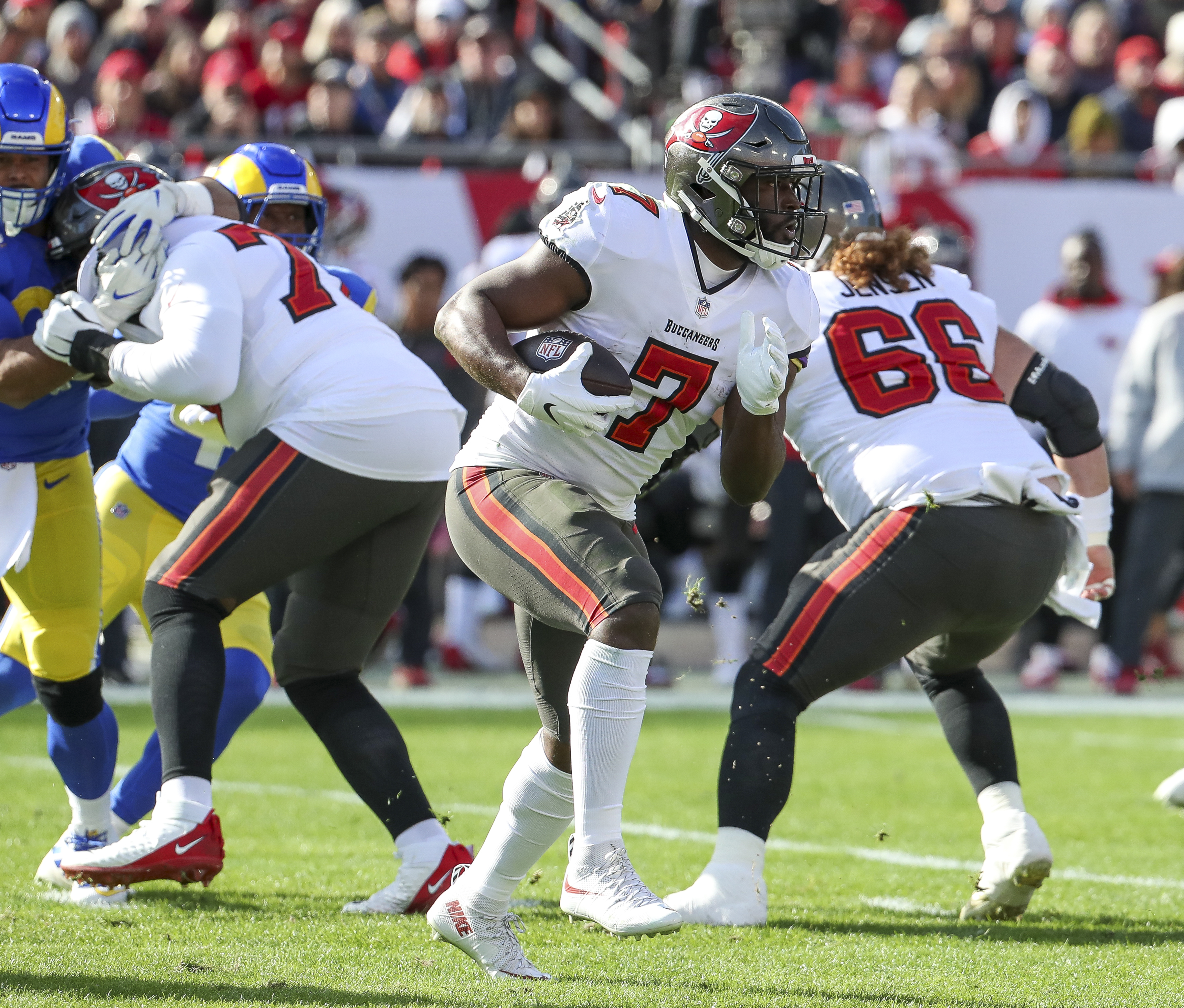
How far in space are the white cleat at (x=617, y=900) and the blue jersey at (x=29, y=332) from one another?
1.80 m

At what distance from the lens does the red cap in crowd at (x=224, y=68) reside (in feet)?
35.7

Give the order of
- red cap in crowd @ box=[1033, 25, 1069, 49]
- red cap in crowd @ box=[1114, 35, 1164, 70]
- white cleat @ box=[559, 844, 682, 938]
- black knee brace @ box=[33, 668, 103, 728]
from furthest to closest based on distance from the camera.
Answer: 1. red cap in crowd @ box=[1033, 25, 1069, 49]
2. red cap in crowd @ box=[1114, 35, 1164, 70]
3. black knee brace @ box=[33, 668, 103, 728]
4. white cleat @ box=[559, 844, 682, 938]

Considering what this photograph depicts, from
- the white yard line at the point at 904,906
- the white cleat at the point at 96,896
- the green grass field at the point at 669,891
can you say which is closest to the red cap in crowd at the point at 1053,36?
the green grass field at the point at 669,891

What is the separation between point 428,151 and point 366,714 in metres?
6.00

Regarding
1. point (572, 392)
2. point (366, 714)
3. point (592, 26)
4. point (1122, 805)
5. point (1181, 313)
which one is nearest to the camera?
point (572, 392)

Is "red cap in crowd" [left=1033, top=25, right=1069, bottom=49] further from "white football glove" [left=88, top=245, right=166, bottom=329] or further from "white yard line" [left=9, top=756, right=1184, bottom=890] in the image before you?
"white football glove" [left=88, top=245, right=166, bottom=329]

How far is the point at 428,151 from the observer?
31.4ft

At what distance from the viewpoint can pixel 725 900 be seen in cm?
393

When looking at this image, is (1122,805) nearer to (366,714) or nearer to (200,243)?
(366,714)

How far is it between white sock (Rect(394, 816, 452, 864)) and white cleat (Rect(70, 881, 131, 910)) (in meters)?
0.68

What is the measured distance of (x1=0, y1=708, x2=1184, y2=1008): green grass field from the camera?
3.28 meters

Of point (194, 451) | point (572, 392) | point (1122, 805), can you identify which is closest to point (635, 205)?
point (572, 392)

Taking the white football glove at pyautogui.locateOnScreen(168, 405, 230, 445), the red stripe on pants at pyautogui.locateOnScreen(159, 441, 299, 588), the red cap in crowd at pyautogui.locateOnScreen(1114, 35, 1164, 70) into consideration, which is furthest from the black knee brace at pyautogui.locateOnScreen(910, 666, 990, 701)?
the red cap in crowd at pyautogui.locateOnScreen(1114, 35, 1164, 70)

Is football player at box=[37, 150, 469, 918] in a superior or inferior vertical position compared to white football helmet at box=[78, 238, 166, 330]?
inferior
